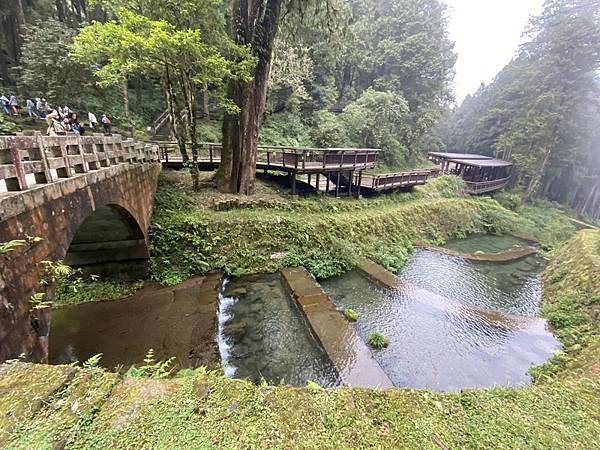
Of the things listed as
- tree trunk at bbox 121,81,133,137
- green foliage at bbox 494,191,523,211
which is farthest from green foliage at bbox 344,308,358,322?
green foliage at bbox 494,191,523,211

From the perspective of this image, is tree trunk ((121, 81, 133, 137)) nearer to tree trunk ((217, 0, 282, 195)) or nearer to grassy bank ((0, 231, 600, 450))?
tree trunk ((217, 0, 282, 195))

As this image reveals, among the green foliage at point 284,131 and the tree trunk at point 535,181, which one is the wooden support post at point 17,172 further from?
the tree trunk at point 535,181

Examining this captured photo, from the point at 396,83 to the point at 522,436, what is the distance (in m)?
30.2

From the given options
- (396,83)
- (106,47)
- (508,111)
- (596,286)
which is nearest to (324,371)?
(596,286)

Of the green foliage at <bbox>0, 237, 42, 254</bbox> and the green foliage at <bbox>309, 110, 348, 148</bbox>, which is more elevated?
the green foliage at <bbox>309, 110, 348, 148</bbox>

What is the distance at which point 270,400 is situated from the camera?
2805 millimetres

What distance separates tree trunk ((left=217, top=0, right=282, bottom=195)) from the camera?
10.1 m

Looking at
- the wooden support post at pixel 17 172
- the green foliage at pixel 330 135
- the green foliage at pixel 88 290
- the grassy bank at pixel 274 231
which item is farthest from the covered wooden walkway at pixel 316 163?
the wooden support post at pixel 17 172

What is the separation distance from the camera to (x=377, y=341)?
6.89 metres

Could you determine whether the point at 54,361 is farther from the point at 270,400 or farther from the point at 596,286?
the point at 596,286

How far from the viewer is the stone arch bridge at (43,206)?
10.1ft

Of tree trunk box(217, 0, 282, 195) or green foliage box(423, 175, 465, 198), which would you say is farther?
green foliage box(423, 175, 465, 198)

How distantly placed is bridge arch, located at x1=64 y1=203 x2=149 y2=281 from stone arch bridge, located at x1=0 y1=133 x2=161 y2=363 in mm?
67

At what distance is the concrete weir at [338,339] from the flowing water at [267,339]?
230 millimetres
